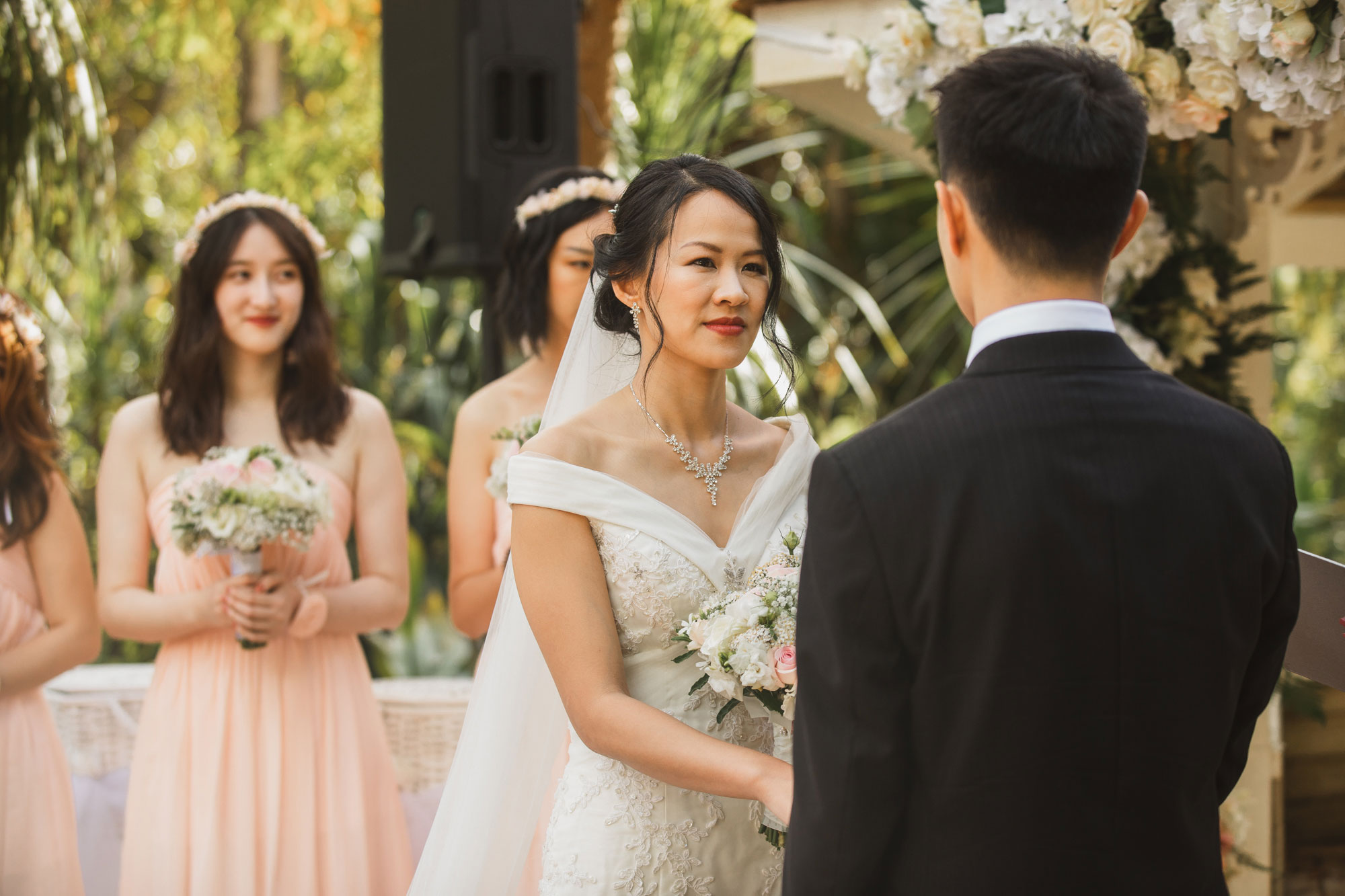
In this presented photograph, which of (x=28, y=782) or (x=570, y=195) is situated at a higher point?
(x=570, y=195)

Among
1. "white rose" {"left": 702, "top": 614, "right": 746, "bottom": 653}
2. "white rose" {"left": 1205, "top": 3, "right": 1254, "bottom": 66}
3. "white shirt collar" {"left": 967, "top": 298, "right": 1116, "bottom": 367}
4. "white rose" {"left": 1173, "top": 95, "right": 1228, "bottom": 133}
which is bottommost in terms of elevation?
"white rose" {"left": 702, "top": 614, "right": 746, "bottom": 653}

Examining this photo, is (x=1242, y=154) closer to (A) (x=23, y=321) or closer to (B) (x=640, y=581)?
(B) (x=640, y=581)

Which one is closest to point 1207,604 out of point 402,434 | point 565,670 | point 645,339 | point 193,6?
point 565,670

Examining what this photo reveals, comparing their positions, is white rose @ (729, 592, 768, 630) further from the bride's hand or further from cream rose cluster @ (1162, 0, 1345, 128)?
cream rose cluster @ (1162, 0, 1345, 128)

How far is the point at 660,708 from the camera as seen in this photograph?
90.7 inches

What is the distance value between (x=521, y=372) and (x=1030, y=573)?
2513 millimetres

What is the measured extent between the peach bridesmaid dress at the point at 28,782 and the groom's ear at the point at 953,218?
280 cm

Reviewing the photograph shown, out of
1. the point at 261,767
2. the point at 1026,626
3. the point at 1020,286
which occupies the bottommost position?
the point at 261,767

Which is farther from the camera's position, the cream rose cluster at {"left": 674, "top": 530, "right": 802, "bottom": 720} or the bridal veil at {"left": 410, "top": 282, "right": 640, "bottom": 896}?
the bridal veil at {"left": 410, "top": 282, "right": 640, "bottom": 896}

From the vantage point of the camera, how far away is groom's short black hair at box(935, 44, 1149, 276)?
145cm

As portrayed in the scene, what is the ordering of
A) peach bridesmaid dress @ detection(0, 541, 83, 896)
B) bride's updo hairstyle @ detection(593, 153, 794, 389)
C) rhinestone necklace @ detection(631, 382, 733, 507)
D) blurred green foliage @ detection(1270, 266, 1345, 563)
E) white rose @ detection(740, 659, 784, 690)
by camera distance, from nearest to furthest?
white rose @ detection(740, 659, 784, 690) < bride's updo hairstyle @ detection(593, 153, 794, 389) < rhinestone necklace @ detection(631, 382, 733, 507) < peach bridesmaid dress @ detection(0, 541, 83, 896) < blurred green foliage @ detection(1270, 266, 1345, 563)

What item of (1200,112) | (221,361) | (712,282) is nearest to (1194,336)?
(1200,112)

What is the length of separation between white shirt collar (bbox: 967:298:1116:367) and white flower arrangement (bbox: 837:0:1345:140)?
1449mm

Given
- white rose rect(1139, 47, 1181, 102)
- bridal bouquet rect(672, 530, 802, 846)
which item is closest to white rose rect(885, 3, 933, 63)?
white rose rect(1139, 47, 1181, 102)
